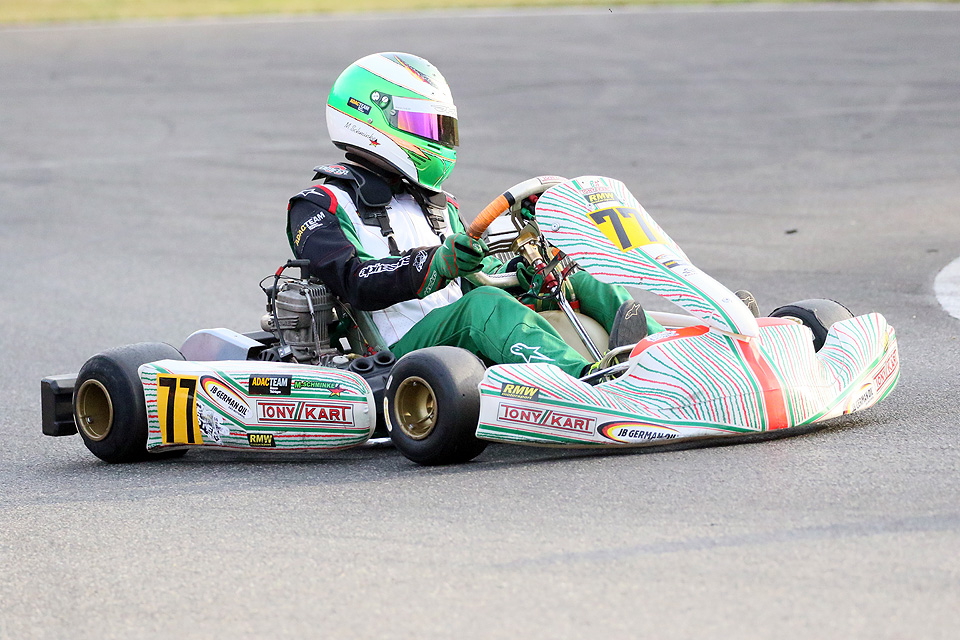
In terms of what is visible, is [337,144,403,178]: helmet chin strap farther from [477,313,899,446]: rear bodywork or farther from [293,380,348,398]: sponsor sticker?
[477,313,899,446]: rear bodywork

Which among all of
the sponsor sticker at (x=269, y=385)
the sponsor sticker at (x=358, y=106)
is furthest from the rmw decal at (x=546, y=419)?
the sponsor sticker at (x=358, y=106)

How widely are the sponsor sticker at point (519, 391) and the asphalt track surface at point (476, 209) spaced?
0.22 metres

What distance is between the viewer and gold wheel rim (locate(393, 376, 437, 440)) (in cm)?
436

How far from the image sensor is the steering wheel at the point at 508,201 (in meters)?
4.52

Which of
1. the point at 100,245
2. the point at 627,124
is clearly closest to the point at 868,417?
the point at 100,245

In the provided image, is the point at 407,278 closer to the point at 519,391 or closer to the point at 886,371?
the point at 519,391

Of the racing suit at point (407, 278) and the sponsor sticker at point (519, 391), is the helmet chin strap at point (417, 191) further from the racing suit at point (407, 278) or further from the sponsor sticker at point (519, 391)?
the sponsor sticker at point (519, 391)

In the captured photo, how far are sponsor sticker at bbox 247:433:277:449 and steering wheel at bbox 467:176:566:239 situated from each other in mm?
950

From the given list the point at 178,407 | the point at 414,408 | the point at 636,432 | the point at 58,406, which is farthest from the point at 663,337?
the point at 58,406

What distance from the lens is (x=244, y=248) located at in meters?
9.38

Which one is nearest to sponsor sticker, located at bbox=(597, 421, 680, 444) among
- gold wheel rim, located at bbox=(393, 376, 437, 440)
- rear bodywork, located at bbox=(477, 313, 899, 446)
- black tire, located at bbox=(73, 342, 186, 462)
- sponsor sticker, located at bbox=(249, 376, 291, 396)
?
rear bodywork, located at bbox=(477, 313, 899, 446)

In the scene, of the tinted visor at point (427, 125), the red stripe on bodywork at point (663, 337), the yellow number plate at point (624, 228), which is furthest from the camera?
the tinted visor at point (427, 125)

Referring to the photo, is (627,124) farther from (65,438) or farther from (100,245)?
(65,438)

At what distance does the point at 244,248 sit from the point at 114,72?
906 centimetres
